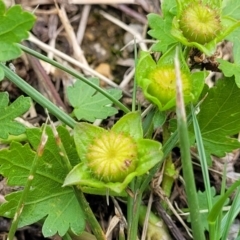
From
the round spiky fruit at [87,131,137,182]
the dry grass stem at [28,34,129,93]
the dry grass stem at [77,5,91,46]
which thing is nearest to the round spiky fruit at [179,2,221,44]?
the round spiky fruit at [87,131,137,182]

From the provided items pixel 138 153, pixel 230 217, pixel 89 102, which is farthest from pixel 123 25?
pixel 230 217

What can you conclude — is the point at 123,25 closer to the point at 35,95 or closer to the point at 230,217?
the point at 35,95

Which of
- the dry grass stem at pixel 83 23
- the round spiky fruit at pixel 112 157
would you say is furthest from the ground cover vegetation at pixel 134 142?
the dry grass stem at pixel 83 23

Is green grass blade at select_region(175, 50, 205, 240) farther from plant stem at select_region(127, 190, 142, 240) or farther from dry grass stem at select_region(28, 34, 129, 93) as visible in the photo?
dry grass stem at select_region(28, 34, 129, 93)

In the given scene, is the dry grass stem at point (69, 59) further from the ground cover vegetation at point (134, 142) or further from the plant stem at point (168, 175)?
the plant stem at point (168, 175)

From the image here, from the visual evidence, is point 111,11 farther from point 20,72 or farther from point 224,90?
point 224,90

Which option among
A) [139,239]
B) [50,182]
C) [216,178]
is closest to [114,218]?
[139,239]
